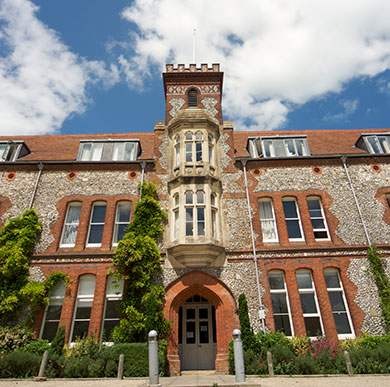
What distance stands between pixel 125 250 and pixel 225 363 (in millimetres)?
6005

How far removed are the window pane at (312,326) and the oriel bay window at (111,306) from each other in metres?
7.94

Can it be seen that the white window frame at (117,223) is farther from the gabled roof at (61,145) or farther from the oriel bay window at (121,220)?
the gabled roof at (61,145)

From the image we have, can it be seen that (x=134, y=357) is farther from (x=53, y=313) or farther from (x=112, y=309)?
(x=53, y=313)

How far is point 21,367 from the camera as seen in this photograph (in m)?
9.45

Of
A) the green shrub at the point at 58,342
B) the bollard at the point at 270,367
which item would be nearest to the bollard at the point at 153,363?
the bollard at the point at 270,367

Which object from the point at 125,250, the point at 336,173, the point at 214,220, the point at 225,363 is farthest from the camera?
the point at 336,173

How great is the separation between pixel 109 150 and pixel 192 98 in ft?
21.0

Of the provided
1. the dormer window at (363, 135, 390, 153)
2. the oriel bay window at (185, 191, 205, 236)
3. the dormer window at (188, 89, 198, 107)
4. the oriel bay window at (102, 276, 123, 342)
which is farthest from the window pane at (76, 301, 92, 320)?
the dormer window at (363, 135, 390, 153)

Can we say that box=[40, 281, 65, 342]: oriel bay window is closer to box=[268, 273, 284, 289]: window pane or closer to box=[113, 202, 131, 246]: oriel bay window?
box=[113, 202, 131, 246]: oriel bay window

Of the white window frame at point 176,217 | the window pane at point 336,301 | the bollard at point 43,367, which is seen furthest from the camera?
the white window frame at point 176,217

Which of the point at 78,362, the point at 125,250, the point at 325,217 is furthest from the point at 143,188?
the point at 325,217

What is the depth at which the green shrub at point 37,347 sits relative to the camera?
10.8 meters

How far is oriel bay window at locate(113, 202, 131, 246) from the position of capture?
1412 cm

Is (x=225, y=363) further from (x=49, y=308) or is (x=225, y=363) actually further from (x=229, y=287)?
(x=49, y=308)
